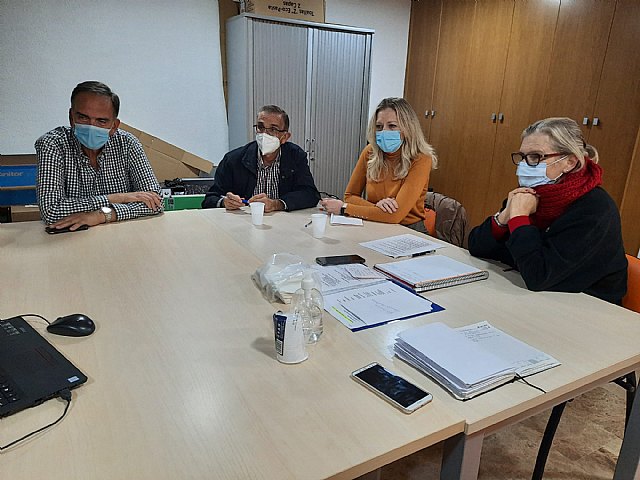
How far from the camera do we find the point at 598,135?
3.16 meters

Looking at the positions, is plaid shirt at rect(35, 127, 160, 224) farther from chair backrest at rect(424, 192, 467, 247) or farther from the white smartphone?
chair backrest at rect(424, 192, 467, 247)

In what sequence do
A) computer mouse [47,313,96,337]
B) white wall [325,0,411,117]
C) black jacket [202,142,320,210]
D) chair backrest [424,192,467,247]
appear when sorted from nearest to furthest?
computer mouse [47,313,96,337], black jacket [202,142,320,210], chair backrest [424,192,467,247], white wall [325,0,411,117]

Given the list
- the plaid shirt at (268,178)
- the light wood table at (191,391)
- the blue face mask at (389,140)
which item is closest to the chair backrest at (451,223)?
the blue face mask at (389,140)

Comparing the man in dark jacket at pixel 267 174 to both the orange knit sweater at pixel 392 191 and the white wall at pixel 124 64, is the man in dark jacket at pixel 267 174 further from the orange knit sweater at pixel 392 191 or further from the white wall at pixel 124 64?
the white wall at pixel 124 64

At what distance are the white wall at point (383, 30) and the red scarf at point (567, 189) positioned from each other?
10.5 feet

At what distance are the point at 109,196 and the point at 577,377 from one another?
1898 millimetres

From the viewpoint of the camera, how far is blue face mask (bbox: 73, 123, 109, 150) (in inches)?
76.5

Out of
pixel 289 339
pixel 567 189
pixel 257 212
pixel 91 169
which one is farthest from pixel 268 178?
pixel 289 339

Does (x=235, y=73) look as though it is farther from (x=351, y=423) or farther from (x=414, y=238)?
(x=351, y=423)

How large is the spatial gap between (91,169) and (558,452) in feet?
7.52

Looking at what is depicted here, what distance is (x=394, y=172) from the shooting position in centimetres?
244

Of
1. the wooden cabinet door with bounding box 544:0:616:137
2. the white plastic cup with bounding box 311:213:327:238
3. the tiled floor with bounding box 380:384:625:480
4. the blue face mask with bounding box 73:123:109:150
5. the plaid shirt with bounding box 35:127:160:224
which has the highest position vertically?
the wooden cabinet door with bounding box 544:0:616:137

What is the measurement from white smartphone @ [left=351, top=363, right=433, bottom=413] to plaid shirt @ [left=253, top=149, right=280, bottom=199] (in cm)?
180

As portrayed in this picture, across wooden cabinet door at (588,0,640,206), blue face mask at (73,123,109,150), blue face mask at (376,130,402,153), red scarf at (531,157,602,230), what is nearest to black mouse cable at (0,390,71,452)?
blue face mask at (73,123,109,150)
